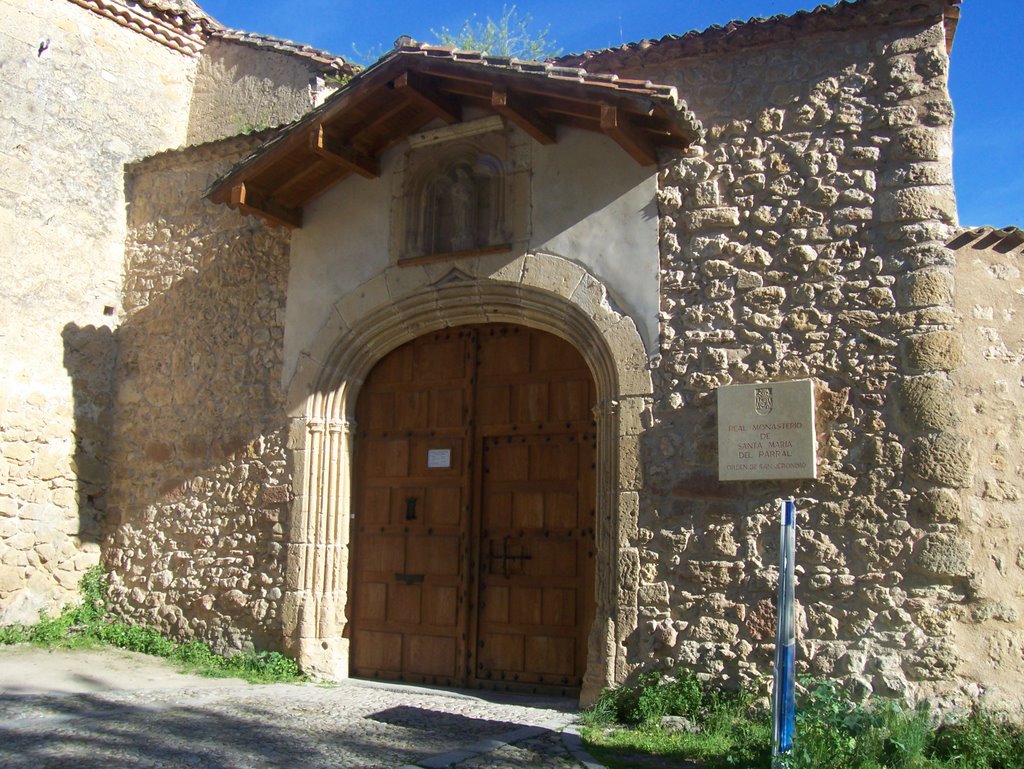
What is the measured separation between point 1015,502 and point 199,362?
5912 millimetres

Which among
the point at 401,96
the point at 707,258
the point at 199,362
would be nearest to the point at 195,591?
the point at 199,362

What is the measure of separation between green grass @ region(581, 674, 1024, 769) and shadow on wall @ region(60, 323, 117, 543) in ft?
15.4

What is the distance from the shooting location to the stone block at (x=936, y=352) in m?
5.52

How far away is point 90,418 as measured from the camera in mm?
8227

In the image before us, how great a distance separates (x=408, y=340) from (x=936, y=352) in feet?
12.0

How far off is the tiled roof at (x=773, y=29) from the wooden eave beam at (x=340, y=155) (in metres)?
1.66

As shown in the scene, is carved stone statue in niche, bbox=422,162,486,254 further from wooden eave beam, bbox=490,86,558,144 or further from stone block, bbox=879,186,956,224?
stone block, bbox=879,186,956,224

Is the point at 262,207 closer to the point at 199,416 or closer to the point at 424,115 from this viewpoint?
the point at 424,115

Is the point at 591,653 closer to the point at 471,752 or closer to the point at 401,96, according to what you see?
the point at 471,752


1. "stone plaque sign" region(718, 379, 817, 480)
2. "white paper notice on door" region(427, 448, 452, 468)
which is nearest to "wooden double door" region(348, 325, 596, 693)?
"white paper notice on door" region(427, 448, 452, 468)

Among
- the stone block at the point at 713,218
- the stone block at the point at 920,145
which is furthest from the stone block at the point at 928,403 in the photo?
the stone block at the point at 713,218

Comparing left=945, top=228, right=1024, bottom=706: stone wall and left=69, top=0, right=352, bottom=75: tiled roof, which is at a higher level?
left=69, top=0, right=352, bottom=75: tiled roof

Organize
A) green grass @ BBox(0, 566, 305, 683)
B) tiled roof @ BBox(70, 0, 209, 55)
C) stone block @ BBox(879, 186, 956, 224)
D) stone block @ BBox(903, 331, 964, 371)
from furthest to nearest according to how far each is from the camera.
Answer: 1. tiled roof @ BBox(70, 0, 209, 55)
2. green grass @ BBox(0, 566, 305, 683)
3. stone block @ BBox(879, 186, 956, 224)
4. stone block @ BBox(903, 331, 964, 371)

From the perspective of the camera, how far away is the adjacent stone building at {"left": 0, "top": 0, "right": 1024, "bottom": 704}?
5570mm
